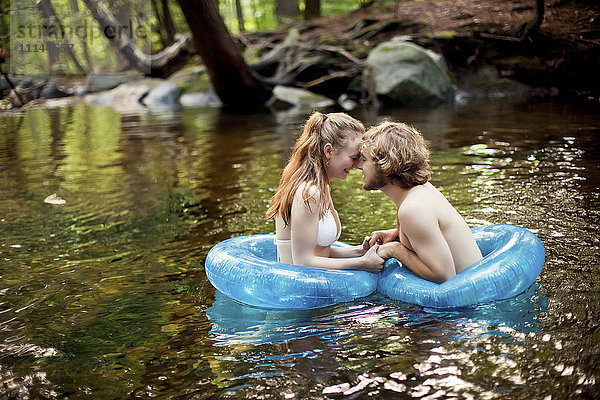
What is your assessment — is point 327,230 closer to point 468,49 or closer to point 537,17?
point 537,17

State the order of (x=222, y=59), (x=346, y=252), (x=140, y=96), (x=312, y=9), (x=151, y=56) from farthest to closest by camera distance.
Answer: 1. (x=312, y=9)
2. (x=151, y=56)
3. (x=140, y=96)
4. (x=222, y=59)
5. (x=346, y=252)

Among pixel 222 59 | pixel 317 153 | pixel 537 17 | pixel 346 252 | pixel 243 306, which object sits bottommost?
pixel 243 306

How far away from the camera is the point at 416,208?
3359 mm

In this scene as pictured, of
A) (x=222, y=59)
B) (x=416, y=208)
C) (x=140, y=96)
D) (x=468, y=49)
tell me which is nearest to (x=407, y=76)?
(x=468, y=49)

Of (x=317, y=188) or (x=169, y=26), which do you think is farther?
(x=169, y=26)

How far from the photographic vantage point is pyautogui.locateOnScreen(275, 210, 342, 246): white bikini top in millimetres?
3689

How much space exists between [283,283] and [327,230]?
44 centimetres

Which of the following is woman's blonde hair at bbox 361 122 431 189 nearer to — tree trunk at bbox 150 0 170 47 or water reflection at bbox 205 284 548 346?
water reflection at bbox 205 284 548 346

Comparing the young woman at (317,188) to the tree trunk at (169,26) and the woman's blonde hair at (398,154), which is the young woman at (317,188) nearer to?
the woman's blonde hair at (398,154)

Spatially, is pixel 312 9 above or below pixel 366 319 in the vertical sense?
above

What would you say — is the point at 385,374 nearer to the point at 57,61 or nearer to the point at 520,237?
the point at 520,237

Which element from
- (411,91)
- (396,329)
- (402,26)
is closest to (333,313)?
(396,329)

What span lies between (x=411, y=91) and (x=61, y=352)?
11.8 m

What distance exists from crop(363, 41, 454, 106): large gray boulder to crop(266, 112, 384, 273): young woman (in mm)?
10531
